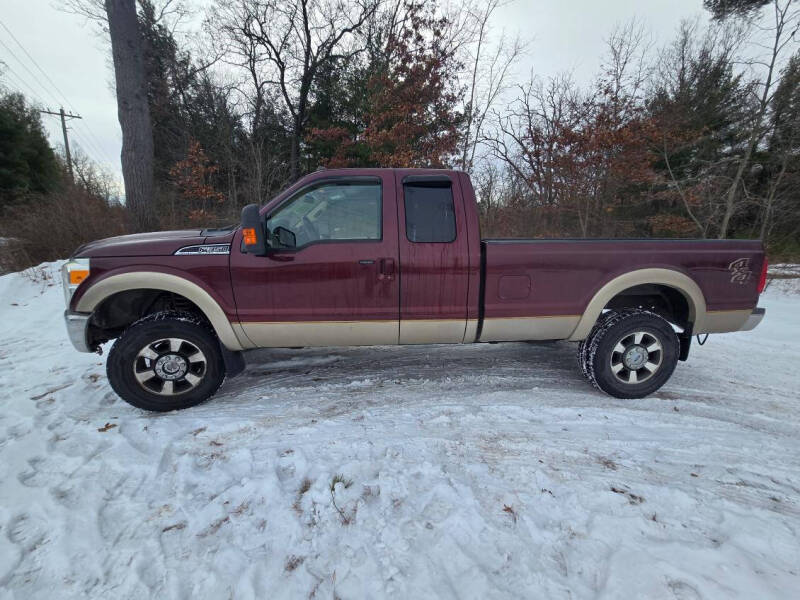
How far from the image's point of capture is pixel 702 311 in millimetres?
3273

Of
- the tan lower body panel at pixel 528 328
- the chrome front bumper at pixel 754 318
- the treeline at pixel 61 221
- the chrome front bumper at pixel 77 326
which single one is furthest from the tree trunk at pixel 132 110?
the chrome front bumper at pixel 754 318

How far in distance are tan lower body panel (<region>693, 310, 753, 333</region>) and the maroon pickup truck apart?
0.05 ft

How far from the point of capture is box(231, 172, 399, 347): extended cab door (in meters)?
2.99

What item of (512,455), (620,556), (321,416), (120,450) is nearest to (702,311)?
(512,455)

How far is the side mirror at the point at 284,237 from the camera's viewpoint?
2.98m

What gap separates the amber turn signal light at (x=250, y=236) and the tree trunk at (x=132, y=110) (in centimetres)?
905

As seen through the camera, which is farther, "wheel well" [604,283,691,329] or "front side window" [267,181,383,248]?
"wheel well" [604,283,691,329]

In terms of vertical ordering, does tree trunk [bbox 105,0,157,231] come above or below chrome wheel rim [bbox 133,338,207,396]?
above

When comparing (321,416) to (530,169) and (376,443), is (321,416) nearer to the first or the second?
(376,443)

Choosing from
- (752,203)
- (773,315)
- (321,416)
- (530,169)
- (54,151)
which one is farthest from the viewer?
(54,151)

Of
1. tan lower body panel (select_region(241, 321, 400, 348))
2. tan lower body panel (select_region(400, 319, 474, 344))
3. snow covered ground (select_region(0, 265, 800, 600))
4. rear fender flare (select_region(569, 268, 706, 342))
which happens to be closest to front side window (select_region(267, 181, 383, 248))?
tan lower body panel (select_region(241, 321, 400, 348))

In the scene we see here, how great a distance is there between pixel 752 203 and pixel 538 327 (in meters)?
11.8

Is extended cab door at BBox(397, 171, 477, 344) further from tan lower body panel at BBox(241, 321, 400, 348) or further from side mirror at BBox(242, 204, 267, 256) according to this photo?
side mirror at BBox(242, 204, 267, 256)

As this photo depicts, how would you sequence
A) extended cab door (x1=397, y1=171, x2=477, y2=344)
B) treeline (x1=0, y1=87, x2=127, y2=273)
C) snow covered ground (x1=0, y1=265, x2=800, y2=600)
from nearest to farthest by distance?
snow covered ground (x1=0, y1=265, x2=800, y2=600) < extended cab door (x1=397, y1=171, x2=477, y2=344) < treeline (x1=0, y1=87, x2=127, y2=273)
